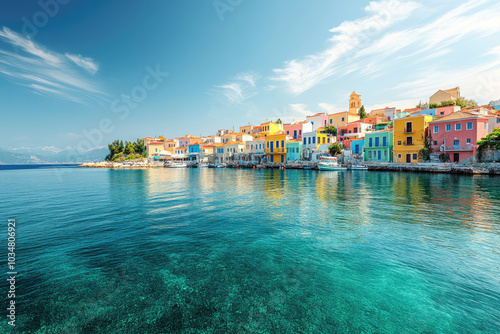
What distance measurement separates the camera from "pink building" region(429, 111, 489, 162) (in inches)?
1114

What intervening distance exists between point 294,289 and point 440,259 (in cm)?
401

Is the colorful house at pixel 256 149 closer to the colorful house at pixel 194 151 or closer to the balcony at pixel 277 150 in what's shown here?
the balcony at pixel 277 150

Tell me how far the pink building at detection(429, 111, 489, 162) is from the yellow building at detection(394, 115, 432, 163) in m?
1.25

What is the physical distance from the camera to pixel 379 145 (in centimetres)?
3803

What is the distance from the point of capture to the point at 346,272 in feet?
16.5

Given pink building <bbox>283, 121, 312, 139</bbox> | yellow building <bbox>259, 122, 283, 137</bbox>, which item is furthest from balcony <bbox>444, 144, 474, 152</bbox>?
yellow building <bbox>259, 122, 283, 137</bbox>

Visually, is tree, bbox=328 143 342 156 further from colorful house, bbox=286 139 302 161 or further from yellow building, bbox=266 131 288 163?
yellow building, bbox=266 131 288 163

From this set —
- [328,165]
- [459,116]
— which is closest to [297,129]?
[328,165]

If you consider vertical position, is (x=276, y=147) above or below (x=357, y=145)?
above

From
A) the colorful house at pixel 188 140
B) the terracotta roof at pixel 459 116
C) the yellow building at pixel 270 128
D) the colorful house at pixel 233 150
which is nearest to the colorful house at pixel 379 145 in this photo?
the terracotta roof at pixel 459 116

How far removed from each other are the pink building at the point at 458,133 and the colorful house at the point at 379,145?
5.62m

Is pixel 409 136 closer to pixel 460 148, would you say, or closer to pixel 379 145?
pixel 379 145

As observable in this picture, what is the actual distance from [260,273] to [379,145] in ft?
131

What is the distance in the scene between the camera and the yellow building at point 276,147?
166ft
